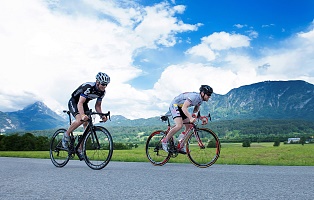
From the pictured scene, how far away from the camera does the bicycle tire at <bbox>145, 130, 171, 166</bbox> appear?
11.0 m

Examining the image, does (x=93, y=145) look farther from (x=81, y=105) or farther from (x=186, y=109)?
(x=186, y=109)

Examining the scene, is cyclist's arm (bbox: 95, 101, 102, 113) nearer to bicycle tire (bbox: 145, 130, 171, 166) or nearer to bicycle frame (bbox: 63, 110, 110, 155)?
bicycle frame (bbox: 63, 110, 110, 155)

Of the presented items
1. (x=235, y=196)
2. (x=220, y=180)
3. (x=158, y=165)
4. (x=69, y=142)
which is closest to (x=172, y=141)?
(x=158, y=165)

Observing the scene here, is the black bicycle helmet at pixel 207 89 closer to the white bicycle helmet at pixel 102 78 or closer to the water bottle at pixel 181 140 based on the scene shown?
the water bottle at pixel 181 140

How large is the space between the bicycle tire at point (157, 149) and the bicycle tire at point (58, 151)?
2737mm

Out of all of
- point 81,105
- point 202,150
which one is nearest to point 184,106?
point 202,150

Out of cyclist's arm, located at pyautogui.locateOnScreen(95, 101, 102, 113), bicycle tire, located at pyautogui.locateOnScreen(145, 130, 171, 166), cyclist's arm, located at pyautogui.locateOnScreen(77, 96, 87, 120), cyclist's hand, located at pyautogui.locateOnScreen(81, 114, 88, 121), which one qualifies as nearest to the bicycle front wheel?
cyclist's hand, located at pyautogui.locateOnScreen(81, 114, 88, 121)

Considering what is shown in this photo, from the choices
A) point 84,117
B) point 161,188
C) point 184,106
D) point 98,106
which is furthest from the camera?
point 98,106

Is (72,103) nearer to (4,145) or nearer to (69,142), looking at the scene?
(69,142)

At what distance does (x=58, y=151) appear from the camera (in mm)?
10773

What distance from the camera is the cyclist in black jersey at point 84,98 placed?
31.0ft

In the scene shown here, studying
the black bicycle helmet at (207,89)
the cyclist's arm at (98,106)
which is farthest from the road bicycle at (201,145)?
the cyclist's arm at (98,106)

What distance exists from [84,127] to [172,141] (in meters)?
2.80

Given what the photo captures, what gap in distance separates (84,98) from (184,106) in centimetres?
292
